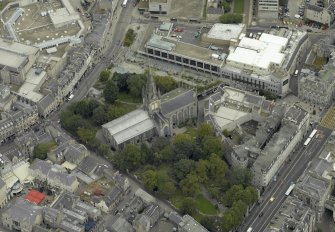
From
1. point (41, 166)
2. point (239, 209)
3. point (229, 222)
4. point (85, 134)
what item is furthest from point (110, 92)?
point (229, 222)

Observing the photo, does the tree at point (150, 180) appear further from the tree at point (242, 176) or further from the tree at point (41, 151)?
the tree at point (41, 151)

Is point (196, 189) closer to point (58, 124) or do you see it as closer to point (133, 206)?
point (133, 206)

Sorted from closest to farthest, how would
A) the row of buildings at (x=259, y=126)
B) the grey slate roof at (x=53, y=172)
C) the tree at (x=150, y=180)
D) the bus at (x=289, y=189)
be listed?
the tree at (x=150, y=180) → the bus at (x=289, y=189) → the grey slate roof at (x=53, y=172) → the row of buildings at (x=259, y=126)

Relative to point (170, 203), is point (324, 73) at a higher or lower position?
higher

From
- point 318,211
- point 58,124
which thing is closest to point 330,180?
point 318,211

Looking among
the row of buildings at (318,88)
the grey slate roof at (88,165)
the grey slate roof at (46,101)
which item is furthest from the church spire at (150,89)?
the row of buildings at (318,88)
